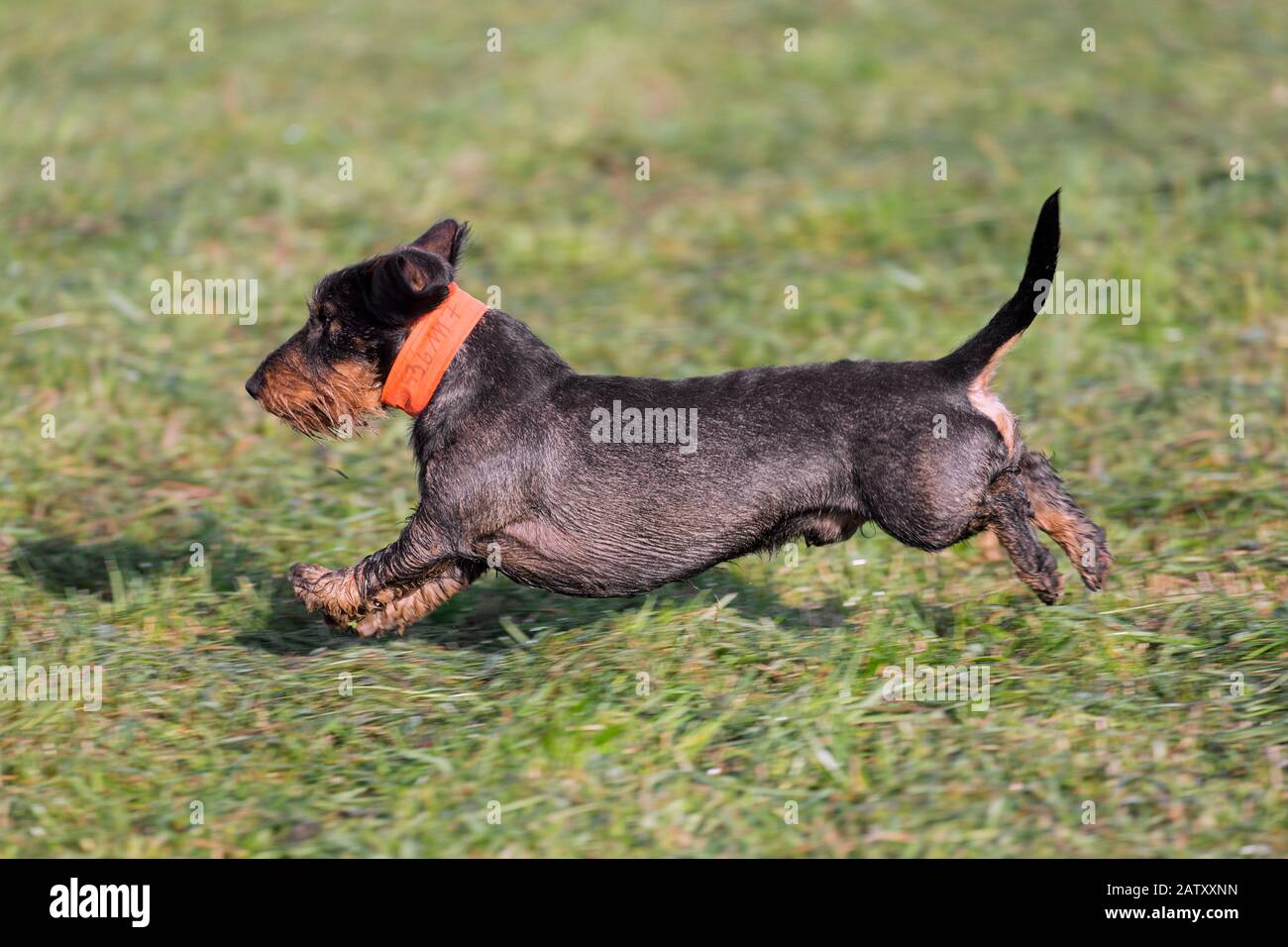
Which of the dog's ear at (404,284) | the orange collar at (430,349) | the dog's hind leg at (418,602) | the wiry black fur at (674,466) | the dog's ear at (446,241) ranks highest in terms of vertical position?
the dog's ear at (446,241)

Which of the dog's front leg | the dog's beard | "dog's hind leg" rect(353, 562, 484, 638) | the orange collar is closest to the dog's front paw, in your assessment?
the dog's front leg

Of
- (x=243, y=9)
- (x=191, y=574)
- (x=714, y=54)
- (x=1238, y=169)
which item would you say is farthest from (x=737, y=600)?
(x=243, y=9)

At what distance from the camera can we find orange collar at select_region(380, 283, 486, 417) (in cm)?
589

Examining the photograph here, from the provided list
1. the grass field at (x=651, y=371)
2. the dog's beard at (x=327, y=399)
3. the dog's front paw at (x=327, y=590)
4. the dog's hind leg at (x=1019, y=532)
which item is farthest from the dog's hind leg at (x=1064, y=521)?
the dog's front paw at (x=327, y=590)

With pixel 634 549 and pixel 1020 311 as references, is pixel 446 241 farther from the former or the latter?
pixel 1020 311

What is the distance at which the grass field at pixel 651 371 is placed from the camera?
5.32 meters

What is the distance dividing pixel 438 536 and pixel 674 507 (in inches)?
36.1

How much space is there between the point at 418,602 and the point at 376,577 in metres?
0.44

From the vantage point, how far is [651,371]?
30.8 ft

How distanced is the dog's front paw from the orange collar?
30.9 inches

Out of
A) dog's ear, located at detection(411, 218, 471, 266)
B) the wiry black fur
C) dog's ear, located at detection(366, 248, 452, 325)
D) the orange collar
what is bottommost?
the wiry black fur

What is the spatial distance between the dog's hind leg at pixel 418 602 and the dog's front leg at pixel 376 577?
0.40 feet

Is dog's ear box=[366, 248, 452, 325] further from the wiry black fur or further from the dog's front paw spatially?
the dog's front paw

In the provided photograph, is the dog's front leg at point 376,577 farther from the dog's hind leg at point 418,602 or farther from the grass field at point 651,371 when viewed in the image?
the grass field at point 651,371
